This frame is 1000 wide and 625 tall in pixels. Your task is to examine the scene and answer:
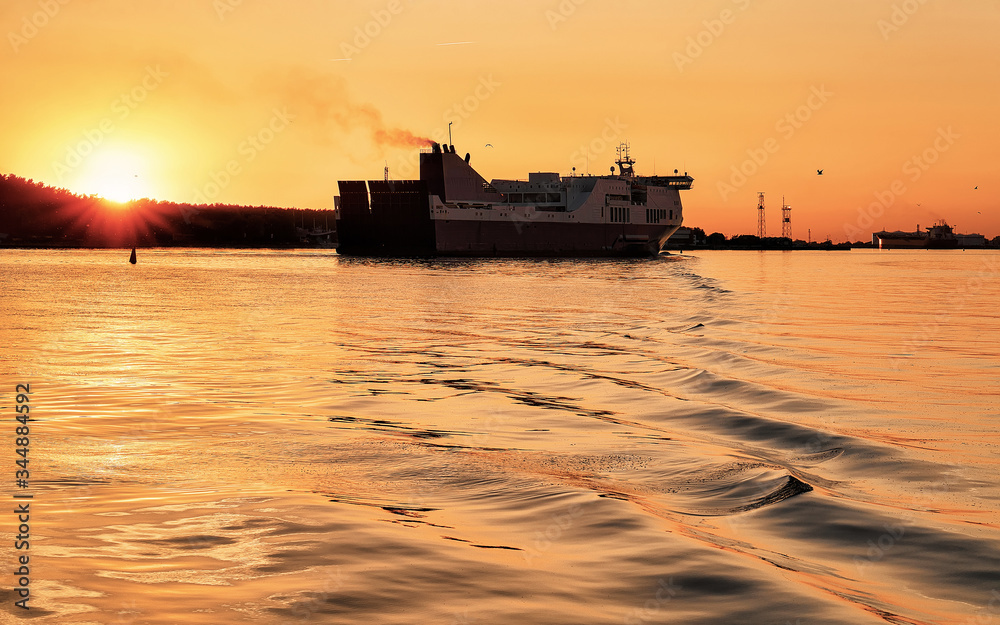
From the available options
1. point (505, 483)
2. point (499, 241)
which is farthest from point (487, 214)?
point (505, 483)

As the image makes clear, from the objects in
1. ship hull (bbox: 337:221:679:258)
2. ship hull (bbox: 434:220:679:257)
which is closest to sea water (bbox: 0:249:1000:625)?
ship hull (bbox: 337:221:679:258)

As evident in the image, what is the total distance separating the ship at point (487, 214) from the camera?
99750 mm

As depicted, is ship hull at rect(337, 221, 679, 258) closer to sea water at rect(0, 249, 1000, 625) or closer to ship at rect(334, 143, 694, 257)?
ship at rect(334, 143, 694, 257)

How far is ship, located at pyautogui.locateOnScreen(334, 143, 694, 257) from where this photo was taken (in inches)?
3927

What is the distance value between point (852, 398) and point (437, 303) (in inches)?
825

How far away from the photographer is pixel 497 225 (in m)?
103

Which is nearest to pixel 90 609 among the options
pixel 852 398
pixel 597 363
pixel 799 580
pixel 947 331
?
pixel 799 580

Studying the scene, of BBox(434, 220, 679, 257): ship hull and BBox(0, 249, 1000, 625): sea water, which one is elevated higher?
BBox(434, 220, 679, 257): ship hull

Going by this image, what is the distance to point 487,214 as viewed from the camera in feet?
336

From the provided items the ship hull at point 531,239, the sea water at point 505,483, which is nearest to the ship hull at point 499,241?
the ship hull at point 531,239

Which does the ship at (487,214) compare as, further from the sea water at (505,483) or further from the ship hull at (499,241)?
the sea water at (505,483)

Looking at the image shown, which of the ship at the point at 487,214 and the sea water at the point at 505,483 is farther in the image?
the ship at the point at 487,214

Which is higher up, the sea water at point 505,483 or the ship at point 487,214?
the ship at point 487,214

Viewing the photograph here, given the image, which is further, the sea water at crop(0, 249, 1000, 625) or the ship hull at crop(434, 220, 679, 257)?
the ship hull at crop(434, 220, 679, 257)
